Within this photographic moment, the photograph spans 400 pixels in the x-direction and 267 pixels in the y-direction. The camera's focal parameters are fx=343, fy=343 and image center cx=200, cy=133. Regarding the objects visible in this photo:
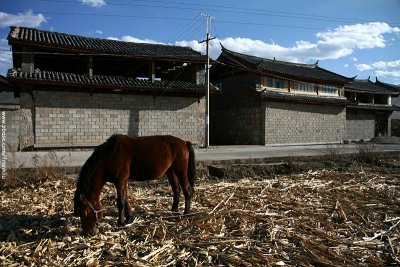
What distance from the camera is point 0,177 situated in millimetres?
8234

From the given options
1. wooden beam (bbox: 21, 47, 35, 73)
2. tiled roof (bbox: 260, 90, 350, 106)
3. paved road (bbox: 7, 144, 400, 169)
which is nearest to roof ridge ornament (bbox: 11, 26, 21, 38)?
wooden beam (bbox: 21, 47, 35, 73)

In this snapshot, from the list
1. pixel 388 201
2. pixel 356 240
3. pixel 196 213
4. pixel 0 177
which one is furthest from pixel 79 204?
pixel 388 201

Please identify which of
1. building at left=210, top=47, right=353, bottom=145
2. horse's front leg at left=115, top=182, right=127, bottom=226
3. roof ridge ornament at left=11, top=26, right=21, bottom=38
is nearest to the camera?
horse's front leg at left=115, top=182, right=127, bottom=226

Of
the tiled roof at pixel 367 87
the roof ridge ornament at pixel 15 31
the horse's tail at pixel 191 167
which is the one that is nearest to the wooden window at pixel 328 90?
the tiled roof at pixel 367 87

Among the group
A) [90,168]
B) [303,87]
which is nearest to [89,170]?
[90,168]

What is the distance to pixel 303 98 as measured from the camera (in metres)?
27.4

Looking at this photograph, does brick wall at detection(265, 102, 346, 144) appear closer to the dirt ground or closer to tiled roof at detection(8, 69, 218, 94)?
tiled roof at detection(8, 69, 218, 94)

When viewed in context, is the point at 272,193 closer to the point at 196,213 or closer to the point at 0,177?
the point at 196,213

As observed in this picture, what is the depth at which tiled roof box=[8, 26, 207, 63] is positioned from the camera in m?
17.6

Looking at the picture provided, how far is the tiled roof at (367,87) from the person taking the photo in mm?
35156

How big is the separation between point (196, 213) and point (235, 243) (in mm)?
1293

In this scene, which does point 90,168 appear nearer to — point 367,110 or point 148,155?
point 148,155

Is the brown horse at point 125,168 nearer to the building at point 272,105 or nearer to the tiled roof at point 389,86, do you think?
the building at point 272,105

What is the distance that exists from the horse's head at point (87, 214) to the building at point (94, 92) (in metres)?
14.0
